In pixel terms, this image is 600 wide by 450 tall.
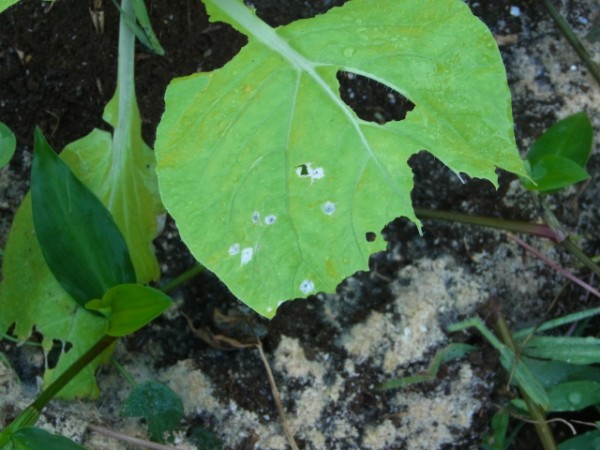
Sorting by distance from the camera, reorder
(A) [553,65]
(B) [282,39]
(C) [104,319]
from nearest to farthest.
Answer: (B) [282,39] < (C) [104,319] < (A) [553,65]

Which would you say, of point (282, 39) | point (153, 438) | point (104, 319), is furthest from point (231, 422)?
point (282, 39)

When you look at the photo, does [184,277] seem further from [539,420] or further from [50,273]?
[539,420]

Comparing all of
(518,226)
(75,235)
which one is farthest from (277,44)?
(518,226)

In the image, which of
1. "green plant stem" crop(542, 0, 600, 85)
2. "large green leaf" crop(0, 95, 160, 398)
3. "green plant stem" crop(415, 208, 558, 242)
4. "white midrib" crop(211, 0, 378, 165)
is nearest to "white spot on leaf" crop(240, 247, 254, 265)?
"white midrib" crop(211, 0, 378, 165)

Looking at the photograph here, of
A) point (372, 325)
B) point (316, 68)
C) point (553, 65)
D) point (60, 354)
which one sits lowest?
point (372, 325)

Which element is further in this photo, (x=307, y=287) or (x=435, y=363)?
(x=435, y=363)

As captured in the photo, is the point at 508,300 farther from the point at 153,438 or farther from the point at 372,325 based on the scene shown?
the point at 153,438
